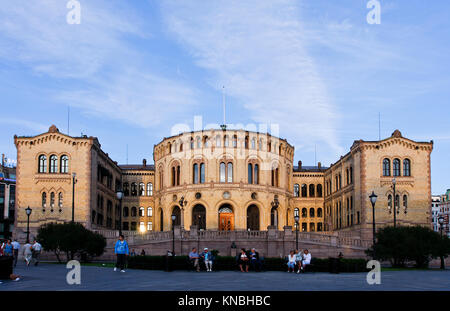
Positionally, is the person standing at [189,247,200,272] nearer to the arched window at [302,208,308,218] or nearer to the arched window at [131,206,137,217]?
the arched window at [131,206,137,217]

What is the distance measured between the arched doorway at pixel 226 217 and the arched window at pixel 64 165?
1894 centimetres

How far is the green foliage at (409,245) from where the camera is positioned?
40969mm

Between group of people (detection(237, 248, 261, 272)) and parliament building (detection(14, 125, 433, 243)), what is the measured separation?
22.5 metres

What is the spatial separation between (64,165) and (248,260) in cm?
3640

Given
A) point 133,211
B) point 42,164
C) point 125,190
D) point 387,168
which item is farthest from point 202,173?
point 387,168

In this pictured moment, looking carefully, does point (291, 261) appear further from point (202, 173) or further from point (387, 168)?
point (202, 173)

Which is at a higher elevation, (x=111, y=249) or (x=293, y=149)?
(x=293, y=149)

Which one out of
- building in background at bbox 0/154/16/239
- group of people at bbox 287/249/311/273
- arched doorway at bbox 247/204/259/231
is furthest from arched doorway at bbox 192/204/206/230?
building in background at bbox 0/154/16/239

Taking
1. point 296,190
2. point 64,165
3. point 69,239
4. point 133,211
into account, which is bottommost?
point 69,239

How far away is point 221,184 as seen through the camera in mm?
69250

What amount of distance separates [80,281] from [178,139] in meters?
51.5
